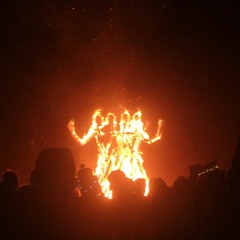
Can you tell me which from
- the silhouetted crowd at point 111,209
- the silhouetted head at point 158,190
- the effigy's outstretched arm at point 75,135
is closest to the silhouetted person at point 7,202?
the silhouetted crowd at point 111,209

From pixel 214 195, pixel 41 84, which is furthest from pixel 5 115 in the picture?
pixel 214 195

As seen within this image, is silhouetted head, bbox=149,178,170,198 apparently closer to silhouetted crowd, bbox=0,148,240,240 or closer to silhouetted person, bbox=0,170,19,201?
silhouetted crowd, bbox=0,148,240,240

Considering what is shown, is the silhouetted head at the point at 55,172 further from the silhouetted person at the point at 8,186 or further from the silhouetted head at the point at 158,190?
the silhouetted head at the point at 158,190

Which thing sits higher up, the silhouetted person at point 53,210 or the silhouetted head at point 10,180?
the silhouetted head at point 10,180

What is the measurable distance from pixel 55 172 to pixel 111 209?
Answer: 1.92 ft

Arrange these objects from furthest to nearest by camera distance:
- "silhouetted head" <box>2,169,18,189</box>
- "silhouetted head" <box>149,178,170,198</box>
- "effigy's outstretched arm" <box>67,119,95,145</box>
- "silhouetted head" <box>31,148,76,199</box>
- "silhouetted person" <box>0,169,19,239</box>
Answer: "effigy's outstretched arm" <box>67,119,95,145</box>, "silhouetted head" <box>149,178,170,198</box>, "silhouetted head" <box>2,169,18,189</box>, "silhouetted head" <box>31,148,76,199</box>, "silhouetted person" <box>0,169,19,239</box>

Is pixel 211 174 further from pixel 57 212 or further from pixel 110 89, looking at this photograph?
pixel 110 89

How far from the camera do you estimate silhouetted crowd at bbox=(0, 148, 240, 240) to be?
352cm

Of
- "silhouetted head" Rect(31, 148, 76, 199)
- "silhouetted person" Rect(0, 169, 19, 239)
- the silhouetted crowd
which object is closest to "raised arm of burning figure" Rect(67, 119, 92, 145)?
the silhouetted crowd

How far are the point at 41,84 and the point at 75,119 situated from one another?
64.8 inches

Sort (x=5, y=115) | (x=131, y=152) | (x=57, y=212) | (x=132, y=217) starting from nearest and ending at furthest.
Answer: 1. (x=57, y=212)
2. (x=132, y=217)
3. (x=131, y=152)
4. (x=5, y=115)

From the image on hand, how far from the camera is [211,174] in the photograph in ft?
15.7

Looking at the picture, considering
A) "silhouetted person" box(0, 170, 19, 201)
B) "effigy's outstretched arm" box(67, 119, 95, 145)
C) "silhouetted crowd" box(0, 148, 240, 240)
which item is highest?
"effigy's outstretched arm" box(67, 119, 95, 145)

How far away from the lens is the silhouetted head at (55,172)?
3.91m
